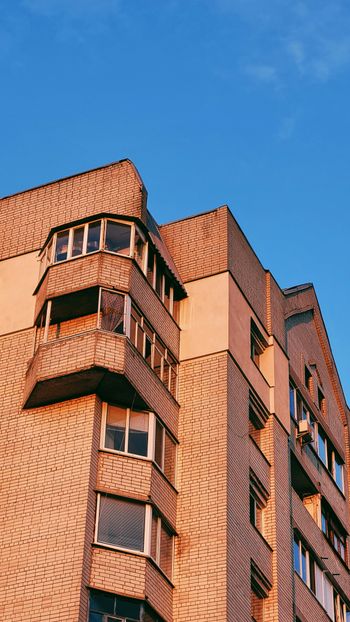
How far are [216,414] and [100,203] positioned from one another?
24.0 feet

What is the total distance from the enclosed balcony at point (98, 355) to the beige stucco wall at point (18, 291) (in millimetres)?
1010

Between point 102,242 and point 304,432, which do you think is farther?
point 304,432

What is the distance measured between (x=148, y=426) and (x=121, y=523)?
305 centimetres

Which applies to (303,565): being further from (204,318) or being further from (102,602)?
(102,602)

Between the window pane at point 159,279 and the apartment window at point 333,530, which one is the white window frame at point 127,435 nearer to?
the window pane at point 159,279

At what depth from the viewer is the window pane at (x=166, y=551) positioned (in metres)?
29.9

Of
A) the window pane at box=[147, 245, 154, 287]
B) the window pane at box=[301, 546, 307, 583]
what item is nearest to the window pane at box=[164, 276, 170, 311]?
the window pane at box=[147, 245, 154, 287]

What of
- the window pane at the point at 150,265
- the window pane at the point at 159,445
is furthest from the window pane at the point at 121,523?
the window pane at the point at 150,265

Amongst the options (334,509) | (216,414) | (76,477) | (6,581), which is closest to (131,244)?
(216,414)

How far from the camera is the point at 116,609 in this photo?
27.9 m

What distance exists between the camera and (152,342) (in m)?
33.3

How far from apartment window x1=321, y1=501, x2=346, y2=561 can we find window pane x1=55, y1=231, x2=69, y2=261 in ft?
40.7

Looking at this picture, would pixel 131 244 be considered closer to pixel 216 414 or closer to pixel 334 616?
pixel 216 414

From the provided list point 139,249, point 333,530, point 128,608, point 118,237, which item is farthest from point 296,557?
point 118,237
